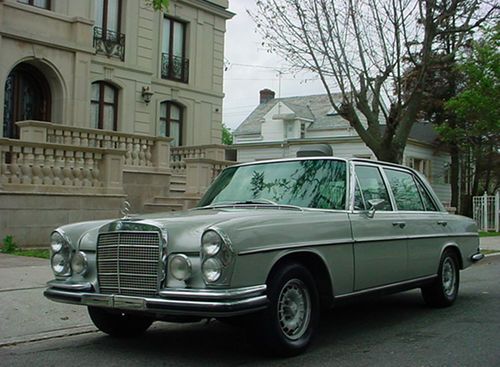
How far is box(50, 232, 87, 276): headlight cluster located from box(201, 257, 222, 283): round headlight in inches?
50.9

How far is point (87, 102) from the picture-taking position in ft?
63.3

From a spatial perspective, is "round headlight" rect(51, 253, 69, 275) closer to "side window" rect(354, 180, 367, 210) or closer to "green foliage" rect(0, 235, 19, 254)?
"side window" rect(354, 180, 367, 210)

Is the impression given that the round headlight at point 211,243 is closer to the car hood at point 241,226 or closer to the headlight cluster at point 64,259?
the car hood at point 241,226

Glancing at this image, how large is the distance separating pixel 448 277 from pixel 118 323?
425 centimetres

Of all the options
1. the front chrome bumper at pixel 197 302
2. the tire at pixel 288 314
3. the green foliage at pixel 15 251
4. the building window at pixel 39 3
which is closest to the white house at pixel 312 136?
the building window at pixel 39 3

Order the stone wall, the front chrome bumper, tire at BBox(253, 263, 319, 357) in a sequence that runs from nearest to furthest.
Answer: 1. the front chrome bumper
2. tire at BBox(253, 263, 319, 357)
3. the stone wall

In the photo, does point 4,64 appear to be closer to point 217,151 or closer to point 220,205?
point 217,151

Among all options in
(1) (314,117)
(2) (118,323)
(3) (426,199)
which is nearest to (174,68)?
(3) (426,199)

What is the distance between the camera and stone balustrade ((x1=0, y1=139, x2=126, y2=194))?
12.4 m

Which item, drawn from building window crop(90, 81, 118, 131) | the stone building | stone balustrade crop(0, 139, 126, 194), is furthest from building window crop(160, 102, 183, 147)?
stone balustrade crop(0, 139, 126, 194)

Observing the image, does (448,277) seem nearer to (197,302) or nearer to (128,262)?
(197,302)

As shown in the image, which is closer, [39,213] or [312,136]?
[39,213]

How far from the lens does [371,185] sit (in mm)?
6855

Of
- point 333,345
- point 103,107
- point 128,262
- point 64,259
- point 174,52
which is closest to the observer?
point 128,262
